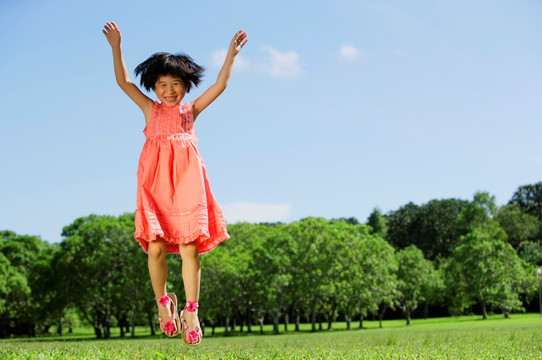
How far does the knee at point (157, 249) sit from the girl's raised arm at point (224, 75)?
5.22ft

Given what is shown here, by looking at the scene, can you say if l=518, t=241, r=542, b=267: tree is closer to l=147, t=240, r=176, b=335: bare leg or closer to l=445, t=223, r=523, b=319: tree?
l=445, t=223, r=523, b=319: tree

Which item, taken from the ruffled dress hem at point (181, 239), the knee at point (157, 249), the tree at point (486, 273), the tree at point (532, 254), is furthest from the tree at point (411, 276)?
the knee at point (157, 249)

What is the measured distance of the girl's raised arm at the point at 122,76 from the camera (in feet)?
19.3

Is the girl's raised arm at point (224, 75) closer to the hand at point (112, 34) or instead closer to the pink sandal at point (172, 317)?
the hand at point (112, 34)

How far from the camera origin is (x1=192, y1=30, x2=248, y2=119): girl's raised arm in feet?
19.0

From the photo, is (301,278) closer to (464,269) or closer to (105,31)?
(464,269)

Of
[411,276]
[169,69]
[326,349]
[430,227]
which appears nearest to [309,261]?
[411,276]

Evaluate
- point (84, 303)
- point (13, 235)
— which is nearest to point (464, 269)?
point (84, 303)

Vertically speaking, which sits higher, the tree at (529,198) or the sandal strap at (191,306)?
the tree at (529,198)

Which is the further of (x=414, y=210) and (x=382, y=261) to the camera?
(x=414, y=210)

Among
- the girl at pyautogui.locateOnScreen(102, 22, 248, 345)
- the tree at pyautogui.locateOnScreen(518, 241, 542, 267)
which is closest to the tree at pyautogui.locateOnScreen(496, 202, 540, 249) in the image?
the tree at pyautogui.locateOnScreen(518, 241, 542, 267)

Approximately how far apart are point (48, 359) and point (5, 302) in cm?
4836

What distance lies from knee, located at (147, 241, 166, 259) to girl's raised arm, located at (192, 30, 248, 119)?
1593 millimetres

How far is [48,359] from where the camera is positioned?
4414 mm
